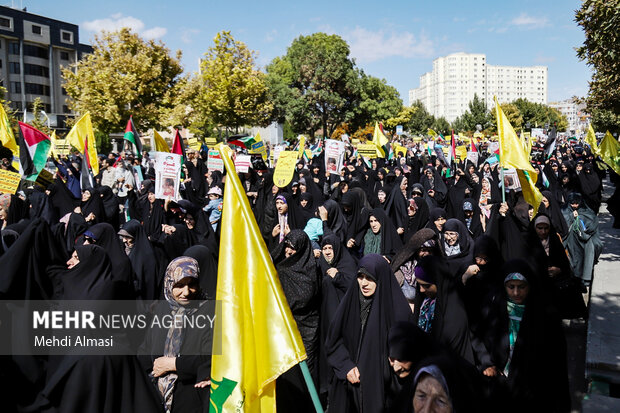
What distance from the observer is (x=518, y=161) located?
557cm

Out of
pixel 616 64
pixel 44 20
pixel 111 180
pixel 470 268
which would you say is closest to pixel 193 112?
pixel 111 180

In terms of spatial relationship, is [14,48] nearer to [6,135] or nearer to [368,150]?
[368,150]

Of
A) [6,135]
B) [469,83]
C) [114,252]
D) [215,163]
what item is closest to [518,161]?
[114,252]

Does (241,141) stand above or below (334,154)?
above

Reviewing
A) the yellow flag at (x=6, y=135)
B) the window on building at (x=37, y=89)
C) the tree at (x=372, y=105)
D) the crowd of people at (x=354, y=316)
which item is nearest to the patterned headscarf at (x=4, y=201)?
the crowd of people at (x=354, y=316)

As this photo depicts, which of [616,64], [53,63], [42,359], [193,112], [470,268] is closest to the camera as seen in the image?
[42,359]

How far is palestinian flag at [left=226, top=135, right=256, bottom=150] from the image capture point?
11759 millimetres

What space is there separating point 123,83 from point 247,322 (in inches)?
949

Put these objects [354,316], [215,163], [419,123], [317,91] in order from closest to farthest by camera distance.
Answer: [354,316]
[215,163]
[317,91]
[419,123]

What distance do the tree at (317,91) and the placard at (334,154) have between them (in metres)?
26.1

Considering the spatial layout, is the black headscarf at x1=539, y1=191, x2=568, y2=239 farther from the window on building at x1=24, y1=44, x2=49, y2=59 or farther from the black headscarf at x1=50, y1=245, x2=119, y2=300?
the window on building at x1=24, y1=44, x2=49, y2=59

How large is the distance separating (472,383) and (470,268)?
2.40m

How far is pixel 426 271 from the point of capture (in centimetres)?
380

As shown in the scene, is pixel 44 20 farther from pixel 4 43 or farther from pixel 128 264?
pixel 128 264
